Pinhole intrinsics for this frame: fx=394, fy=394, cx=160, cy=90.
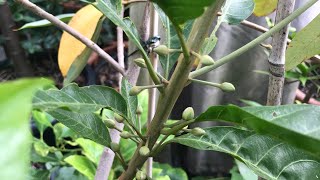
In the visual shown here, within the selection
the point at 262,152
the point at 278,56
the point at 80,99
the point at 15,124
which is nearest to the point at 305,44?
the point at 278,56

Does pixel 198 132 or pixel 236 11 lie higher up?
pixel 236 11

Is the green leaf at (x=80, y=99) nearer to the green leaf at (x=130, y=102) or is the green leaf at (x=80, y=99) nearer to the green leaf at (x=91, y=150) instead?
the green leaf at (x=130, y=102)

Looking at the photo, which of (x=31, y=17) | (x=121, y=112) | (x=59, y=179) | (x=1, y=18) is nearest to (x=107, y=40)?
(x=31, y=17)

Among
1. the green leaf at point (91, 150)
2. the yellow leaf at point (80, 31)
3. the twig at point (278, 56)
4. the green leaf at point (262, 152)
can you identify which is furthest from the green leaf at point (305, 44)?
the green leaf at point (91, 150)

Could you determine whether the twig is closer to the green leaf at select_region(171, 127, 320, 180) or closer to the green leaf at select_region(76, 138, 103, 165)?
the green leaf at select_region(171, 127, 320, 180)

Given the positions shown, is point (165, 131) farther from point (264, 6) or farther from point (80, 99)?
point (264, 6)

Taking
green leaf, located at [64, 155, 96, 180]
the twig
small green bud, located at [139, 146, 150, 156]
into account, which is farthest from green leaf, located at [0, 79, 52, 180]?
green leaf, located at [64, 155, 96, 180]

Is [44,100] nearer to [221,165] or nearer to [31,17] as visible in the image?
[221,165]
